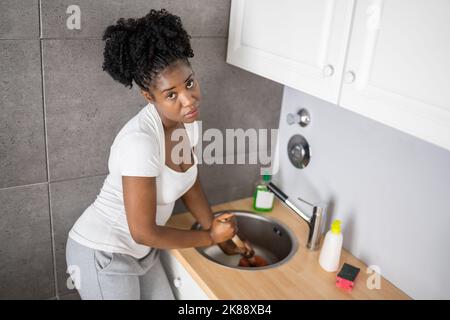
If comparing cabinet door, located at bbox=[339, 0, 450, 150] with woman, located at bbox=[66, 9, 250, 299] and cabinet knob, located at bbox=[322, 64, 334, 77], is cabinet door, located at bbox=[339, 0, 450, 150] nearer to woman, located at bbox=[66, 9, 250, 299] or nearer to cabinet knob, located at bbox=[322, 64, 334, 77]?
cabinet knob, located at bbox=[322, 64, 334, 77]

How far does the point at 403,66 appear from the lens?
34.8 inches

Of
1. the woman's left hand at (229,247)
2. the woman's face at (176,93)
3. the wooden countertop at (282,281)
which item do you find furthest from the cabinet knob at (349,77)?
the woman's left hand at (229,247)

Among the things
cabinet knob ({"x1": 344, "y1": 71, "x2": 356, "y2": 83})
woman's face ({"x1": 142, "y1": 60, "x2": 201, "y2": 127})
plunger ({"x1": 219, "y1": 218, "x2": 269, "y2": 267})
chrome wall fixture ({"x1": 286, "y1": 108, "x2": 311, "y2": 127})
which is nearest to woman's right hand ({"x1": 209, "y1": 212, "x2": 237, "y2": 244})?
plunger ({"x1": 219, "y1": 218, "x2": 269, "y2": 267})

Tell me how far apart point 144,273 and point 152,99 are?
56 centimetres

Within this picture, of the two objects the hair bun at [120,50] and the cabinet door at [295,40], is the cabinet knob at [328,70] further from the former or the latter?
the hair bun at [120,50]

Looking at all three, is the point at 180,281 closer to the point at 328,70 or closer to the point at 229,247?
the point at 229,247

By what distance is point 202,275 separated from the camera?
1301 millimetres

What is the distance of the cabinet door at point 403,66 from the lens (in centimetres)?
82

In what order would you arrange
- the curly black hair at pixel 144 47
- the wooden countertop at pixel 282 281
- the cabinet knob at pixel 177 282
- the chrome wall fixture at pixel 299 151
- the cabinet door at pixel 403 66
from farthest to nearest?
the chrome wall fixture at pixel 299 151, the cabinet knob at pixel 177 282, the wooden countertop at pixel 282 281, the curly black hair at pixel 144 47, the cabinet door at pixel 403 66

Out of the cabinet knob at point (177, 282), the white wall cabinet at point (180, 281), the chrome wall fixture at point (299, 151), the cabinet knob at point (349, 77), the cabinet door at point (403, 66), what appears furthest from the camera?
the chrome wall fixture at point (299, 151)

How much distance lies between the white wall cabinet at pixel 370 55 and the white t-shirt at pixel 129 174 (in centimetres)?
37

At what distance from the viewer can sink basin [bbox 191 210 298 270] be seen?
1.59m
